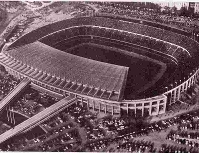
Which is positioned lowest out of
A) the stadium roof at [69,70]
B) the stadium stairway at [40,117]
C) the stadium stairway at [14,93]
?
the stadium stairway at [40,117]

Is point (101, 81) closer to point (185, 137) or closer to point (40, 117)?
point (40, 117)

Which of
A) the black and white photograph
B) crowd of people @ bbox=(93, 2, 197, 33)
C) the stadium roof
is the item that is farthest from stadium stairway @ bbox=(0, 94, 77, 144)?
crowd of people @ bbox=(93, 2, 197, 33)

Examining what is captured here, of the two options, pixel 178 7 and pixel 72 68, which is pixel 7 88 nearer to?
pixel 72 68

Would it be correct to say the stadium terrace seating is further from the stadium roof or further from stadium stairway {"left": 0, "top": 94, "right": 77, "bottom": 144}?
stadium stairway {"left": 0, "top": 94, "right": 77, "bottom": 144}

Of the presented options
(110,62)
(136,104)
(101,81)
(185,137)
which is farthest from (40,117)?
(185,137)

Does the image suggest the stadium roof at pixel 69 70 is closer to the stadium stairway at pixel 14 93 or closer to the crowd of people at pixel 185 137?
the stadium stairway at pixel 14 93

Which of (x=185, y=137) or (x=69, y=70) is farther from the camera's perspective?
(x=69, y=70)

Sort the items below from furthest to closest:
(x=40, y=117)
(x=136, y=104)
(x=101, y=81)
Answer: (x=101, y=81), (x=136, y=104), (x=40, y=117)

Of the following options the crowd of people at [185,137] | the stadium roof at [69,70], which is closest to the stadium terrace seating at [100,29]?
the stadium roof at [69,70]
